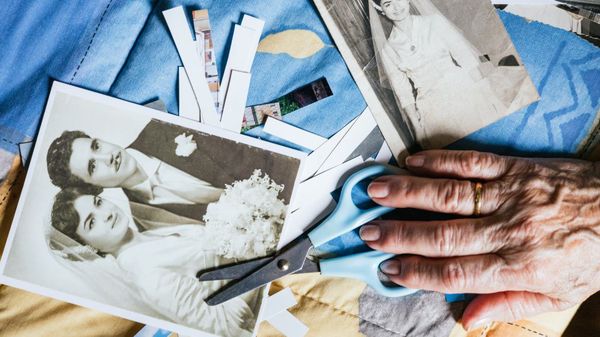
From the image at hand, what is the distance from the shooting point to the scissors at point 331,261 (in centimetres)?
71

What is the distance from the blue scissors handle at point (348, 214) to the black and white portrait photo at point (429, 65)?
2.2 inches

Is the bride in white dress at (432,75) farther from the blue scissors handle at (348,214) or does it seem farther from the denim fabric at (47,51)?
the denim fabric at (47,51)

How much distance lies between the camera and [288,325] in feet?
2.47

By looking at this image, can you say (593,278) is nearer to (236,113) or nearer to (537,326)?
(537,326)

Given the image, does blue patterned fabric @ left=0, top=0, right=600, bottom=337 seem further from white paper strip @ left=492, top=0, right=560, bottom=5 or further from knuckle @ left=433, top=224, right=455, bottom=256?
knuckle @ left=433, top=224, right=455, bottom=256

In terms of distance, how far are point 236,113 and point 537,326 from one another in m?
0.54

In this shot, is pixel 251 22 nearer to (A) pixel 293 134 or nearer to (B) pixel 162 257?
(A) pixel 293 134

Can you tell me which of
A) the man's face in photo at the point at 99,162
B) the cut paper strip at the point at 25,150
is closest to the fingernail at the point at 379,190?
the man's face in photo at the point at 99,162

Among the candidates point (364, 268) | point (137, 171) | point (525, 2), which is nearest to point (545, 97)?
point (525, 2)

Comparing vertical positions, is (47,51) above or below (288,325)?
above

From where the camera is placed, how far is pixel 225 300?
719 mm

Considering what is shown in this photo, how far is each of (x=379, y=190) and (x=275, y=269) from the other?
0.59 feet

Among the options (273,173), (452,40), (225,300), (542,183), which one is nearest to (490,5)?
(452,40)

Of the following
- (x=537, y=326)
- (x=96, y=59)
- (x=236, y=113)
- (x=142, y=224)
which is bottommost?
(x=537, y=326)
